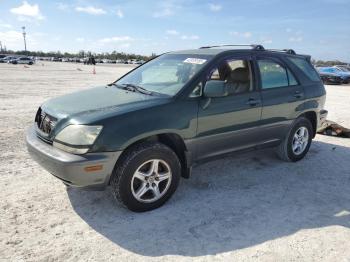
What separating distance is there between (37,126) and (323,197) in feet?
12.3

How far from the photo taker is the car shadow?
11.3 ft

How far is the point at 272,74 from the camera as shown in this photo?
17.3ft

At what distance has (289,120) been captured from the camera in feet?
18.1

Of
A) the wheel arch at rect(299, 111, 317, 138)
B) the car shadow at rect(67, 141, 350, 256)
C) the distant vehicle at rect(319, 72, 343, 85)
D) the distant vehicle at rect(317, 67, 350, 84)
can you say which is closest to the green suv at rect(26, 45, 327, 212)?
the wheel arch at rect(299, 111, 317, 138)

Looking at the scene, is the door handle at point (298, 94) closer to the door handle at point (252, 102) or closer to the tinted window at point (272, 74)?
the tinted window at point (272, 74)

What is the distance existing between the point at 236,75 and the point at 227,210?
194 centimetres

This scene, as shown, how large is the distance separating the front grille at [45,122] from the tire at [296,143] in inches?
142

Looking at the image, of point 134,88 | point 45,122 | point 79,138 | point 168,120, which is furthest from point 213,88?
point 45,122

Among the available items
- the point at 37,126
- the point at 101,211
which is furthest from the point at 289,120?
the point at 37,126

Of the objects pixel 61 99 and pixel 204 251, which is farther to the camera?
pixel 61 99

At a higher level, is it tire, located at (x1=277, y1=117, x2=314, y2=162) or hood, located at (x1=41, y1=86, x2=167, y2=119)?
hood, located at (x1=41, y1=86, x2=167, y2=119)

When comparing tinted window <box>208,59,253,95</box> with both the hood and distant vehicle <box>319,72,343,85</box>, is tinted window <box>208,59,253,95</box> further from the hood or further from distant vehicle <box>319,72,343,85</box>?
distant vehicle <box>319,72,343,85</box>

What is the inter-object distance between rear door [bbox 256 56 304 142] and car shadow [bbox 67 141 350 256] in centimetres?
69

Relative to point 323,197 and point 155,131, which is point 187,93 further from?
point 323,197
